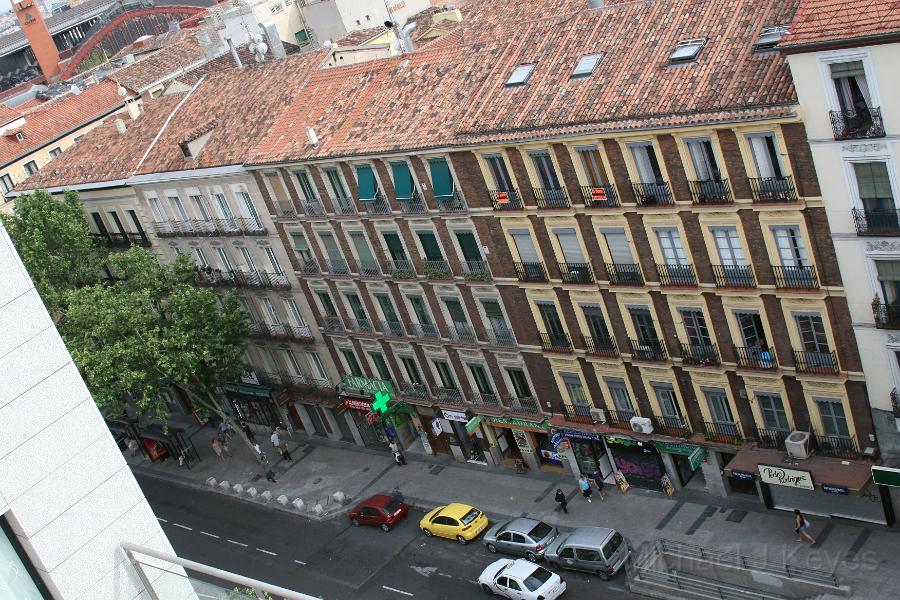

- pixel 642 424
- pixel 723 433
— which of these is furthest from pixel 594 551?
pixel 723 433

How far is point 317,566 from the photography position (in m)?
60.6

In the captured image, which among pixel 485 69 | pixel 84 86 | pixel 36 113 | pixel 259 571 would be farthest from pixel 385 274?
pixel 84 86

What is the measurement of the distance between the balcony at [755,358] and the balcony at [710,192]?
710cm

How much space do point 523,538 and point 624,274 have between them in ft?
46.1

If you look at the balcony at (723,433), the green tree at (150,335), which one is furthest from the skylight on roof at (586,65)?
the green tree at (150,335)

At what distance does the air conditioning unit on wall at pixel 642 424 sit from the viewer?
53562mm

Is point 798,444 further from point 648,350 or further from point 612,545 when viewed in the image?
point 612,545

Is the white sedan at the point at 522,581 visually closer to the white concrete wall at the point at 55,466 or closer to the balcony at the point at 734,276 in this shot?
the balcony at the point at 734,276

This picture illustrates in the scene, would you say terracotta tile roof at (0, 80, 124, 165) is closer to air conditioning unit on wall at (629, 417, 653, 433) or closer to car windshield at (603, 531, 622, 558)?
air conditioning unit on wall at (629, 417, 653, 433)

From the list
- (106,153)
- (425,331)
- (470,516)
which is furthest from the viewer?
(106,153)

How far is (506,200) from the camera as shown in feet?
176

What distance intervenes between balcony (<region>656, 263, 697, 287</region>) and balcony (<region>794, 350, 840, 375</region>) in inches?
218

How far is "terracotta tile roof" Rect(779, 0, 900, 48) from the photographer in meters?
35.8

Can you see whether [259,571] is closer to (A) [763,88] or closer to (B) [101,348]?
(B) [101,348]
